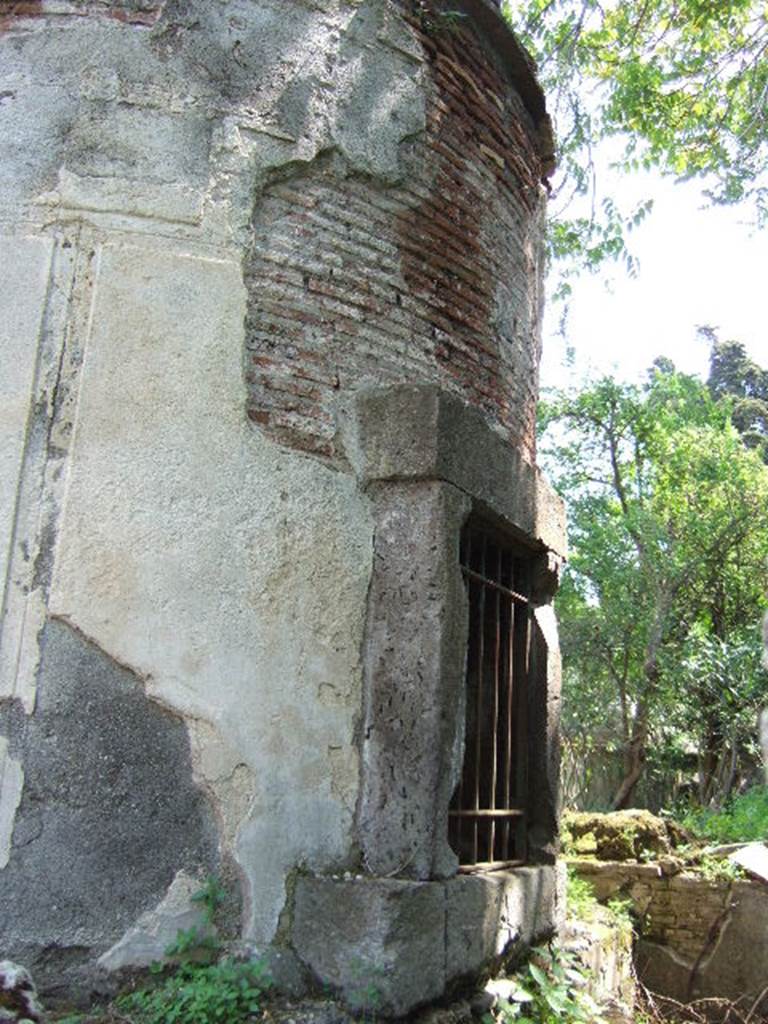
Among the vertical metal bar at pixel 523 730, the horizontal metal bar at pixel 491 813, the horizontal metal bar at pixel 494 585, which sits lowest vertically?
the horizontal metal bar at pixel 491 813

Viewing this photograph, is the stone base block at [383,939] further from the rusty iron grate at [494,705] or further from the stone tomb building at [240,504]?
the rusty iron grate at [494,705]

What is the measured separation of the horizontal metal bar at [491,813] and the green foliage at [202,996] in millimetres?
1123

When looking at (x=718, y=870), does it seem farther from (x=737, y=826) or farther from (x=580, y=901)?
(x=737, y=826)

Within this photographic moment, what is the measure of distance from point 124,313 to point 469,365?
1647 mm

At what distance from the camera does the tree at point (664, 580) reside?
15.0 meters

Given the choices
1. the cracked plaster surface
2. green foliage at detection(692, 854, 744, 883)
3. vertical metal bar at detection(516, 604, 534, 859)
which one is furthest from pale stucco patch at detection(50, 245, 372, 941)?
green foliage at detection(692, 854, 744, 883)

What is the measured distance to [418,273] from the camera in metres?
4.42

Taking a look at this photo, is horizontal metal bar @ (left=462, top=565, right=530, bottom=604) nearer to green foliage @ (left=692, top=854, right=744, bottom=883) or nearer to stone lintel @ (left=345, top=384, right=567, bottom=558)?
stone lintel @ (left=345, top=384, right=567, bottom=558)

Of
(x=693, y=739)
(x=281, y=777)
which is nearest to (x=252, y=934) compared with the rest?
(x=281, y=777)

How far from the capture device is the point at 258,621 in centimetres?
363

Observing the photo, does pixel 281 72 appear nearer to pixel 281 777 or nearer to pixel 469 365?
pixel 469 365

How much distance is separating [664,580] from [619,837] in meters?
8.51

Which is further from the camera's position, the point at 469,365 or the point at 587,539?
the point at 587,539

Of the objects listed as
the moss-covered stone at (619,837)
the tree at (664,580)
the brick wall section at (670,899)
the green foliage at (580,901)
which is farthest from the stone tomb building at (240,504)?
the tree at (664,580)
